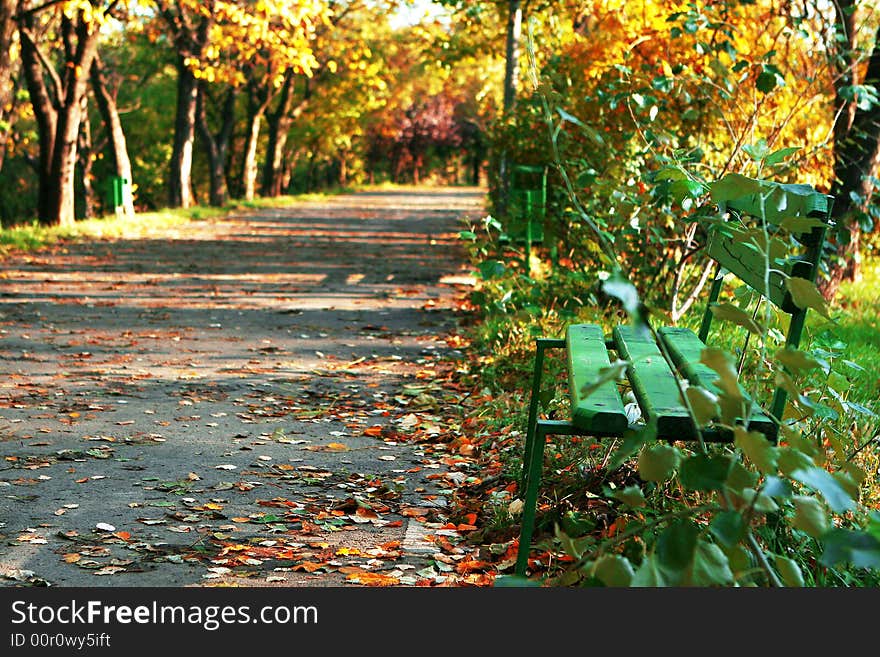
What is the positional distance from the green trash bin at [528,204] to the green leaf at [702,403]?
13.9 feet

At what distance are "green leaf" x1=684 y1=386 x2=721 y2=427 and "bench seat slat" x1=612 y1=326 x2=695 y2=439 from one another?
20 centimetres

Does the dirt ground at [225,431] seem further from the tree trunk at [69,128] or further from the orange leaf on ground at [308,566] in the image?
the tree trunk at [69,128]

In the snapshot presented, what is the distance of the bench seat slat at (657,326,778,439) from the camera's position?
3.31 meters

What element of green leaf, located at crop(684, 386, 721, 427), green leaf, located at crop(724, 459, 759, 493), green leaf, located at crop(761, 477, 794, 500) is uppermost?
green leaf, located at crop(684, 386, 721, 427)

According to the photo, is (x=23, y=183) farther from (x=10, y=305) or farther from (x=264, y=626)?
(x=264, y=626)

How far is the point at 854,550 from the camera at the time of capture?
2.26 m

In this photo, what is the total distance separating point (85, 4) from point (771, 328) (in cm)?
1275

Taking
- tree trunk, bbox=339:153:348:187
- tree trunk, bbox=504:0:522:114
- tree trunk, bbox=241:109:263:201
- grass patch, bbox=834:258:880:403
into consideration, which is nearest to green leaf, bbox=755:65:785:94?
grass patch, bbox=834:258:880:403

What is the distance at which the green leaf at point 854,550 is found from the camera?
2213 millimetres

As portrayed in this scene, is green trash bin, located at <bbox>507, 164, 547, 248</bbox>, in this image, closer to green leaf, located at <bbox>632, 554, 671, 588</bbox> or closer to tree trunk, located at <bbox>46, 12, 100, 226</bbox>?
green leaf, located at <bbox>632, 554, 671, 588</bbox>

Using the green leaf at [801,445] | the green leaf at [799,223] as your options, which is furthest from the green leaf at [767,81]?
the green leaf at [801,445]

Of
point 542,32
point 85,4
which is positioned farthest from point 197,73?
point 542,32

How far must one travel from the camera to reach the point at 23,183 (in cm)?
4572

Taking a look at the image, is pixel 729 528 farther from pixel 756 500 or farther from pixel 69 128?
pixel 69 128
